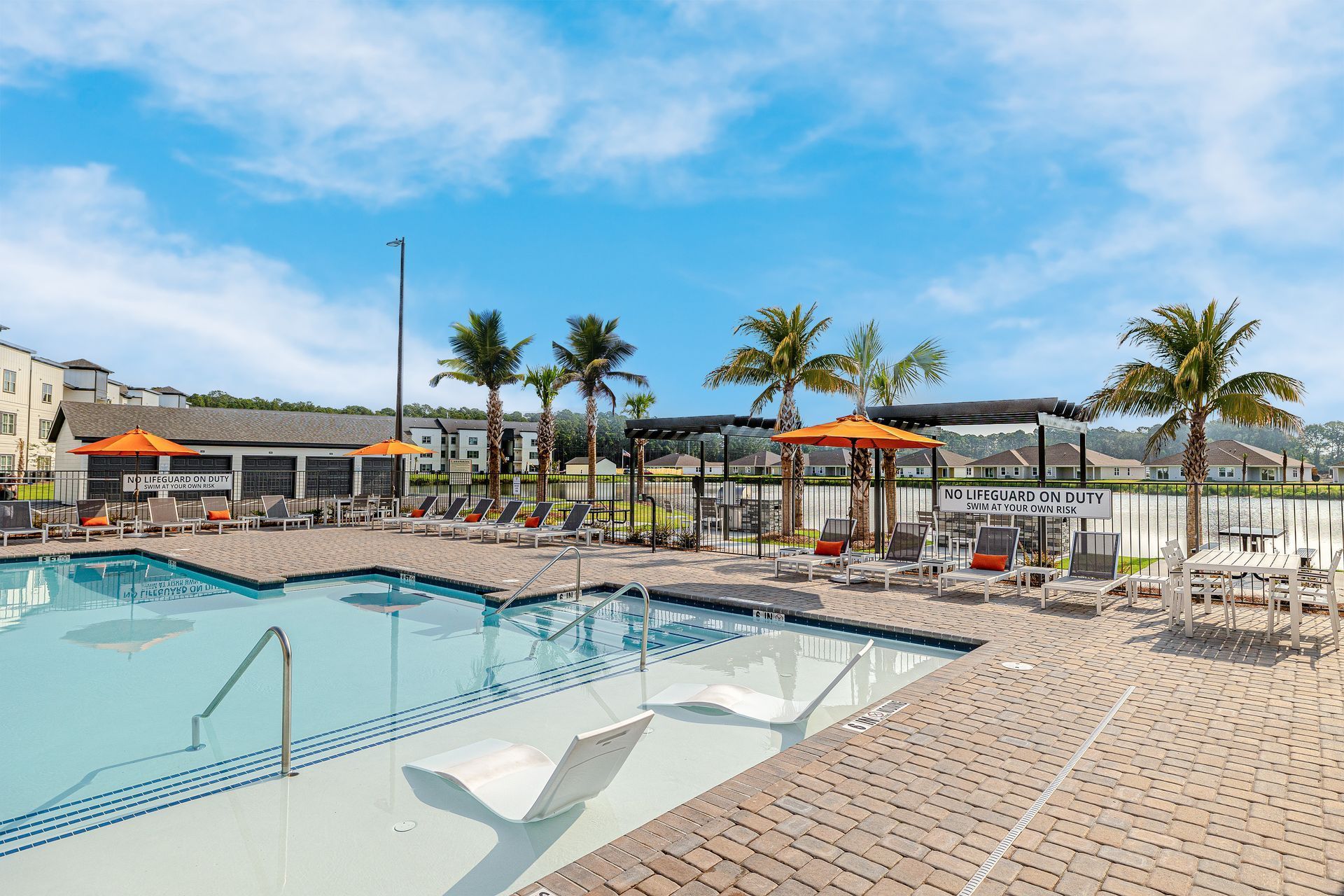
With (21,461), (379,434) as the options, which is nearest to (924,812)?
(379,434)

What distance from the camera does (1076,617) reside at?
7863 millimetres

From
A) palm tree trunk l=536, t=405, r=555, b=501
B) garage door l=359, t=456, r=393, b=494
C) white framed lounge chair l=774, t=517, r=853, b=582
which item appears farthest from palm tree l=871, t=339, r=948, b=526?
garage door l=359, t=456, r=393, b=494

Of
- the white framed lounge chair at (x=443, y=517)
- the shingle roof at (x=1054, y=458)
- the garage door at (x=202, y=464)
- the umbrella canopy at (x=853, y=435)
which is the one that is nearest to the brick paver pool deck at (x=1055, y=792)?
the umbrella canopy at (x=853, y=435)

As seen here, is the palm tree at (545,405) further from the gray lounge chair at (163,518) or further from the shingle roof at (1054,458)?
the shingle roof at (1054,458)

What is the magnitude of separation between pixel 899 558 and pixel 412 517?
13.1 m

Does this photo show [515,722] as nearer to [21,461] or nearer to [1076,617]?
[1076,617]

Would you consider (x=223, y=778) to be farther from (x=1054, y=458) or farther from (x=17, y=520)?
(x=1054, y=458)

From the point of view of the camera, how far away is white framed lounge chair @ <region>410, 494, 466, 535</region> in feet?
57.7

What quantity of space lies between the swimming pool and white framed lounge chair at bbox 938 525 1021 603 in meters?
2.44

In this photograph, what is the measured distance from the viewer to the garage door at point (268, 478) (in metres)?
31.3

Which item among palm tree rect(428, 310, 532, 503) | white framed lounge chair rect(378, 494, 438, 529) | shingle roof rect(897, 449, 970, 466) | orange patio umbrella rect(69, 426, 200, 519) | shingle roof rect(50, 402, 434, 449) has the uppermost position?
palm tree rect(428, 310, 532, 503)

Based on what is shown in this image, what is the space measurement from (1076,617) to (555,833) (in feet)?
21.9

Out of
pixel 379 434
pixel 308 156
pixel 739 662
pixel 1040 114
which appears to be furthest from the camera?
pixel 379 434

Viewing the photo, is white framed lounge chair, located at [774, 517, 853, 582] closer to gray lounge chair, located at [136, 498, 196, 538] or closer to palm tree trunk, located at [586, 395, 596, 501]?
gray lounge chair, located at [136, 498, 196, 538]
